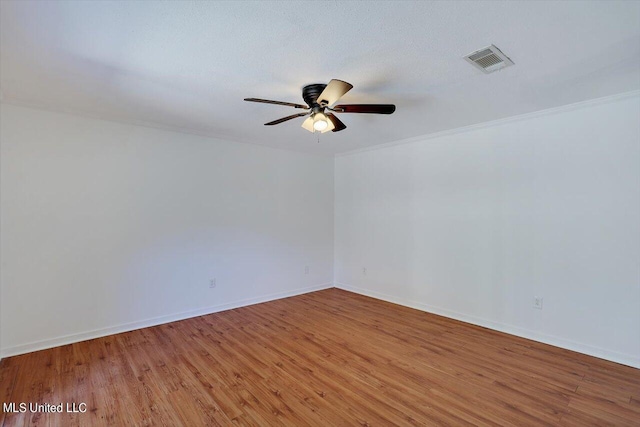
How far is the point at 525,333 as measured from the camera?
3.25 m

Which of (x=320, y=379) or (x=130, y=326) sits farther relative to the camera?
(x=130, y=326)

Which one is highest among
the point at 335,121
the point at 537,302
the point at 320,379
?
the point at 335,121

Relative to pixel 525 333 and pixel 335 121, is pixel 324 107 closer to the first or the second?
pixel 335 121

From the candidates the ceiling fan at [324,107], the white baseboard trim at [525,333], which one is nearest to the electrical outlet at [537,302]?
the white baseboard trim at [525,333]

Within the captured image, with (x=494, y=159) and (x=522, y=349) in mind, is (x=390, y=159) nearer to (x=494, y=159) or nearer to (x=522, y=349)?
(x=494, y=159)

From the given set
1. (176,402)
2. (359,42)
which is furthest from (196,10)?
(176,402)

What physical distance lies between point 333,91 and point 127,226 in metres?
2.85

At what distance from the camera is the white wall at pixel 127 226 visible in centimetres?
294

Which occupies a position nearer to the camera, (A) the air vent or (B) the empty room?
(B) the empty room

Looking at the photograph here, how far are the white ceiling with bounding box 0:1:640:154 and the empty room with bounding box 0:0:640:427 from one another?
0.02 meters

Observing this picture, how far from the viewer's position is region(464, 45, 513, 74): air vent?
1957mm

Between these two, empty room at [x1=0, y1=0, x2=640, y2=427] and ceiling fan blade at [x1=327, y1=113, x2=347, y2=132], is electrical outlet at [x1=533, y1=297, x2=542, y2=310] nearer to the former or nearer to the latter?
empty room at [x1=0, y1=0, x2=640, y2=427]

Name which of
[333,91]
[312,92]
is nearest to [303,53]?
[333,91]

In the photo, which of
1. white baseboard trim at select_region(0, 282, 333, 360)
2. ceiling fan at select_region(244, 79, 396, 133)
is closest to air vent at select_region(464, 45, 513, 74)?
ceiling fan at select_region(244, 79, 396, 133)
